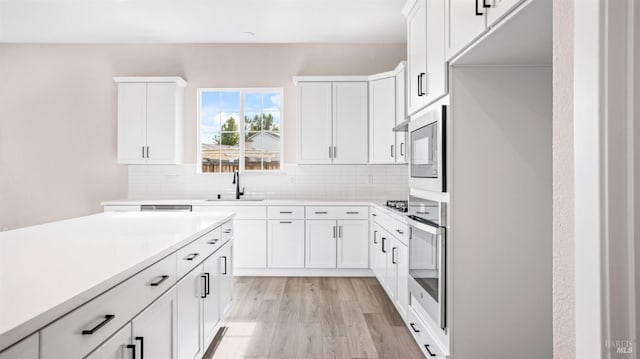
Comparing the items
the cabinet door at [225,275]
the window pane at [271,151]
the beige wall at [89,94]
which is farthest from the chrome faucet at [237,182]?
the cabinet door at [225,275]

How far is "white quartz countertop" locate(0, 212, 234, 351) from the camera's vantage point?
0.89 m

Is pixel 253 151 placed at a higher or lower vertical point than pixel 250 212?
higher

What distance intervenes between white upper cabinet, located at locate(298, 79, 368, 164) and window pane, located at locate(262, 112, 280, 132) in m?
0.55

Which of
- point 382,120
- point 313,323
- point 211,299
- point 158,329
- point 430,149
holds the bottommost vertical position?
point 313,323

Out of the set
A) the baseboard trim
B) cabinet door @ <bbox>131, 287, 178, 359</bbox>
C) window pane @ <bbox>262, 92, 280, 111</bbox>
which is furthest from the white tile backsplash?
cabinet door @ <bbox>131, 287, 178, 359</bbox>

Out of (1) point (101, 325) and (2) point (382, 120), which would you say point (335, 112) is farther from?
(1) point (101, 325)

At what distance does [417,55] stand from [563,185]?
69.6 inches

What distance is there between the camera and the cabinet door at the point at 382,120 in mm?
4578

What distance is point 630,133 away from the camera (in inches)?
31.3

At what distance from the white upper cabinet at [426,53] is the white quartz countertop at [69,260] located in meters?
1.51

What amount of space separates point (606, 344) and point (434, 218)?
136cm

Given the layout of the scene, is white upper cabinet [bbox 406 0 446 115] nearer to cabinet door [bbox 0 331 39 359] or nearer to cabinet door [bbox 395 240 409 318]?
cabinet door [bbox 395 240 409 318]

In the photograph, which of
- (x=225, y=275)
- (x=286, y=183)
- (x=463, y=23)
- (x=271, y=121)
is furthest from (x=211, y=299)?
(x=271, y=121)

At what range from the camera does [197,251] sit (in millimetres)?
2121
